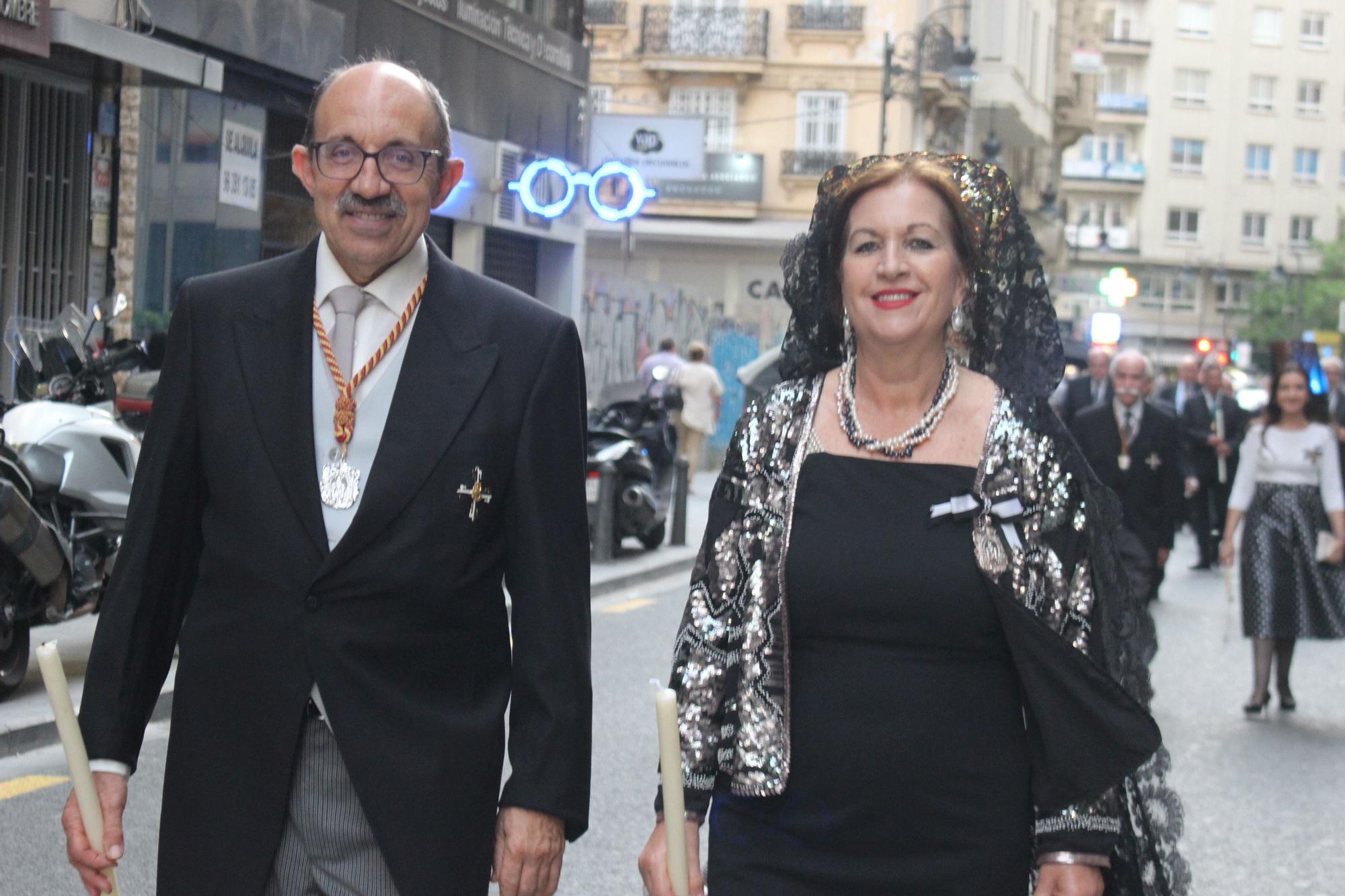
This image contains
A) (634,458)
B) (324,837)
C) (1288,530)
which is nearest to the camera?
(324,837)

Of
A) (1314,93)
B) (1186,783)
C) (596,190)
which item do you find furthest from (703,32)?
(1314,93)

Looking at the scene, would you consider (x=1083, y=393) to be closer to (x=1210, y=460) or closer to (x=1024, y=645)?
(x=1210, y=460)

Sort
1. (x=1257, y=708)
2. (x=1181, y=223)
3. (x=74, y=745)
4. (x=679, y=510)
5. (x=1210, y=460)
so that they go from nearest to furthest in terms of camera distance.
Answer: (x=74, y=745) → (x=1257, y=708) → (x=679, y=510) → (x=1210, y=460) → (x=1181, y=223)

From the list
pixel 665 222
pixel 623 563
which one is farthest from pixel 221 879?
pixel 665 222

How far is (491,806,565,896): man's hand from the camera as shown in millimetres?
3049

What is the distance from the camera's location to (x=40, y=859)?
6223 millimetres

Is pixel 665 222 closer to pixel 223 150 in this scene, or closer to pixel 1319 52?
pixel 223 150

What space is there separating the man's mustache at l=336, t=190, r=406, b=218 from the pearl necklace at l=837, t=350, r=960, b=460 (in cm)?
86

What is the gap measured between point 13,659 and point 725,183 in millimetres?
35769

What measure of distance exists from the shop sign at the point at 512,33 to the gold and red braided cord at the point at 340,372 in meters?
17.7

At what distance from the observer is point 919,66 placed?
118 ft

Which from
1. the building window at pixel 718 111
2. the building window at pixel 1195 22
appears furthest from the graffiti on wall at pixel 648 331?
the building window at pixel 1195 22

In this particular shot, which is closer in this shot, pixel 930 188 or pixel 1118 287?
pixel 930 188

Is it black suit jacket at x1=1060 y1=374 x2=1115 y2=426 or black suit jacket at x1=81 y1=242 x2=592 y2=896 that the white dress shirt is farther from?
black suit jacket at x1=1060 y1=374 x2=1115 y2=426
